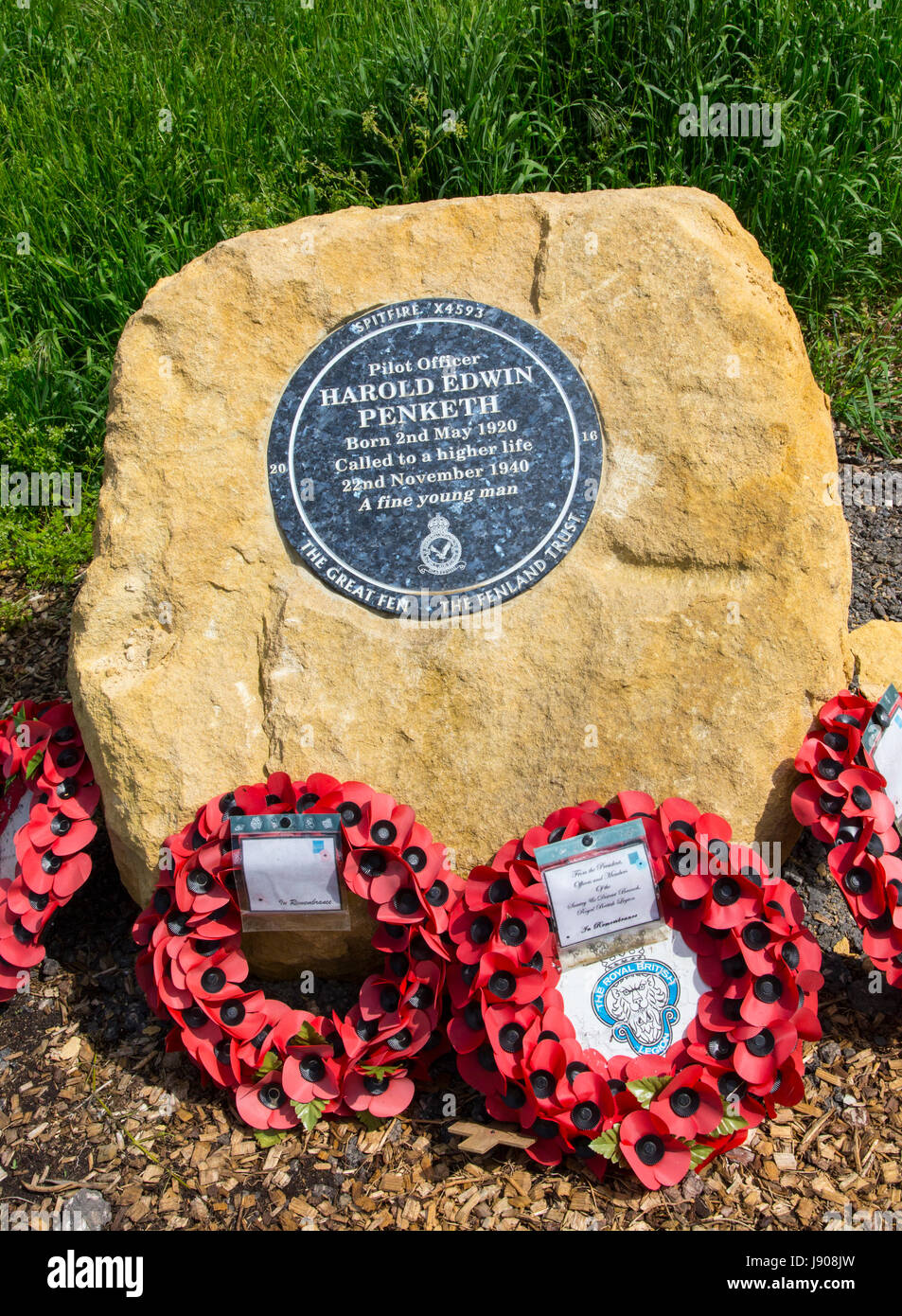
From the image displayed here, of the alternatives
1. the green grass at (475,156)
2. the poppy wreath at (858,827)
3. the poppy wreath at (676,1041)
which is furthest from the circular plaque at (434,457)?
the green grass at (475,156)

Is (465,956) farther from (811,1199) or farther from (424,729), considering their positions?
(811,1199)

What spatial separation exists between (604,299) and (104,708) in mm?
1955

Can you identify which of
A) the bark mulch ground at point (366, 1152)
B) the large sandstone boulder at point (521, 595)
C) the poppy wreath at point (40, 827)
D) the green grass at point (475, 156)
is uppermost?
the green grass at point (475, 156)

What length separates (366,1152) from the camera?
2715 mm

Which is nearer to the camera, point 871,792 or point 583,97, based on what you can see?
point 871,792

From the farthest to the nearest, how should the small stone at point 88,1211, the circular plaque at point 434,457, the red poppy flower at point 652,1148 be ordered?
the circular plaque at point 434,457
the small stone at point 88,1211
the red poppy flower at point 652,1148

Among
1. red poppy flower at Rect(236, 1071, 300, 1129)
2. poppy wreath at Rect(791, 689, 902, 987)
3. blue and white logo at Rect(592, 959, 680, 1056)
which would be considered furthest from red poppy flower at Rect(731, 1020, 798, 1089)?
red poppy flower at Rect(236, 1071, 300, 1129)

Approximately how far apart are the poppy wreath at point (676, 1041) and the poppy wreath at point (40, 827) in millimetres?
1224

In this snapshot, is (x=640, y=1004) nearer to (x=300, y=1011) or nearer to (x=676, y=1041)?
(x=676, y=1041)

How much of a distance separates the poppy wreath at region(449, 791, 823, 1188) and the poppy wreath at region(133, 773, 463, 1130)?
0.41ft

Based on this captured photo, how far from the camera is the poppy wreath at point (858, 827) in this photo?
8.97 ft

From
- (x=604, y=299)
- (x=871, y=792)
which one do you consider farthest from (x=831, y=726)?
(x=604, y=299)

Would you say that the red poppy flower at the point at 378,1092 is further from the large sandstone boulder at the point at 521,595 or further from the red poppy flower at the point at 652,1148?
the red poppy flower at the point at 652,1148

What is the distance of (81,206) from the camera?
5.21 metres
